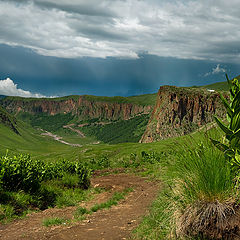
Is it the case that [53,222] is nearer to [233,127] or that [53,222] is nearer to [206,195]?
[206,195]

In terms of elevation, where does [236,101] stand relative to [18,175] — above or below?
above

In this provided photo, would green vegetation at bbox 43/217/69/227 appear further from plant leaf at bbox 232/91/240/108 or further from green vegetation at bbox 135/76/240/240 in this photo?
plant leaf at bbox 232/91/240/108

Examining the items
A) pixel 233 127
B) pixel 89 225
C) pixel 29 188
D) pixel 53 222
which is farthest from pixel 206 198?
pixel 29 188

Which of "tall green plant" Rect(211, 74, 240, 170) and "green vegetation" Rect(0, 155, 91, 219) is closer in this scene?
"tall green plant" Rect(211, 74, 240, 170)

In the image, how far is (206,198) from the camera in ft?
16.8

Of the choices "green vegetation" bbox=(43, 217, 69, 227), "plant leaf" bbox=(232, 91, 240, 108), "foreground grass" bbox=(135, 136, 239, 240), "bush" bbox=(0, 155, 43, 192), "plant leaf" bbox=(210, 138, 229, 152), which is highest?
"plant leaf" bbox=(232, 91, 240, 108)

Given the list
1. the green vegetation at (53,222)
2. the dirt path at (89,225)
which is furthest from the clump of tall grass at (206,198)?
the green vegetation at (53,222)

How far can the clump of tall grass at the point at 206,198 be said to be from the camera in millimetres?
4809

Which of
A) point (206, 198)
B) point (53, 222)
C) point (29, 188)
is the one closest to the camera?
point (206, 198)

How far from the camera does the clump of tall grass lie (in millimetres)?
4809

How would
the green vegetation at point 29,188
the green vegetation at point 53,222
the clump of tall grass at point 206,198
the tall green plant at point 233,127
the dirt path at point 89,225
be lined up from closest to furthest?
the clump of tall grass at point 206,198, the tall green plant at point 233,127, the dirt path at point 89,225, the green vegetation at point 53,222, the green vegetation at point 29,188

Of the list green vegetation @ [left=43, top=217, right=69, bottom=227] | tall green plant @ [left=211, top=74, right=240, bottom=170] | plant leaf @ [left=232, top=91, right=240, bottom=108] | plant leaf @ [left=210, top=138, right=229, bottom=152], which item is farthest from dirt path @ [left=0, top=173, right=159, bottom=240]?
plant leaf @ [left=232, top=91, right=240, bottom=108]

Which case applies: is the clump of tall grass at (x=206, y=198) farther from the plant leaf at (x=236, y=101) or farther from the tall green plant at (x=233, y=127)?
the plant leaf at (x=236, y=101)

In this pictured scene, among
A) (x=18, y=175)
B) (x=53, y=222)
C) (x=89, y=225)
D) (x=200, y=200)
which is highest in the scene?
(x=200, y=200)
